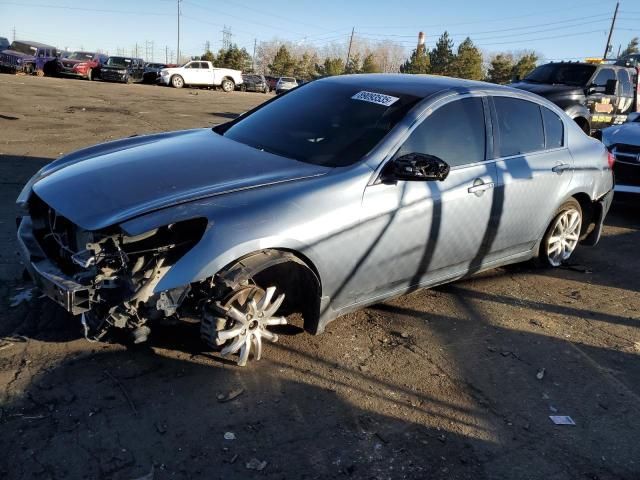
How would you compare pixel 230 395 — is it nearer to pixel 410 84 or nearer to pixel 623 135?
pixel 410 84

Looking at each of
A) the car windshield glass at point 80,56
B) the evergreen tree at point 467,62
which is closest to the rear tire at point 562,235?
the car windshield glass at point 80,56

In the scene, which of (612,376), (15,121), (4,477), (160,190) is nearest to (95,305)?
(160,190)

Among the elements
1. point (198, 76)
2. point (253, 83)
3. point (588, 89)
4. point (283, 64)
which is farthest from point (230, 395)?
point (283, 64)

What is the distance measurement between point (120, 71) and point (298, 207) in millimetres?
32515

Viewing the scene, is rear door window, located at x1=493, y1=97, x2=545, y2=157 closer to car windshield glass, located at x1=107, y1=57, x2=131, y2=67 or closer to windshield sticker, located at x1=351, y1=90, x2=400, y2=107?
windshield sticker, located at x1=351, y1=90, x2=400, y2=107

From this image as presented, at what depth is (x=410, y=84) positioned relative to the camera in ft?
14.0

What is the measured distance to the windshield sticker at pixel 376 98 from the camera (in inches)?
156

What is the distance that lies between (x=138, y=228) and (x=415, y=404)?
1.79 m

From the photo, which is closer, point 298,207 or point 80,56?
point 298,207

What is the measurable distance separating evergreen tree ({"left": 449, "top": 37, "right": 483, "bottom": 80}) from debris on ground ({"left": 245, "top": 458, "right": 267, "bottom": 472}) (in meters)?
60.8

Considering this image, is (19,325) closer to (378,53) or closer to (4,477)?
(4,477)

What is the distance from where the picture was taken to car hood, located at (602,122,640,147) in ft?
24.7

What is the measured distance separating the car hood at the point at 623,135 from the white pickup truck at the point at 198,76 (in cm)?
2913

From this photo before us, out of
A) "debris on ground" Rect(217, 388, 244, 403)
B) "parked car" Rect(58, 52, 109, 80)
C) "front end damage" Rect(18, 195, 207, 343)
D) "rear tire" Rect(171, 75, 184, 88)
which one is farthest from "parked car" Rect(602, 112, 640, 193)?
"parked car" Rect(58, 52, 109, 80)
